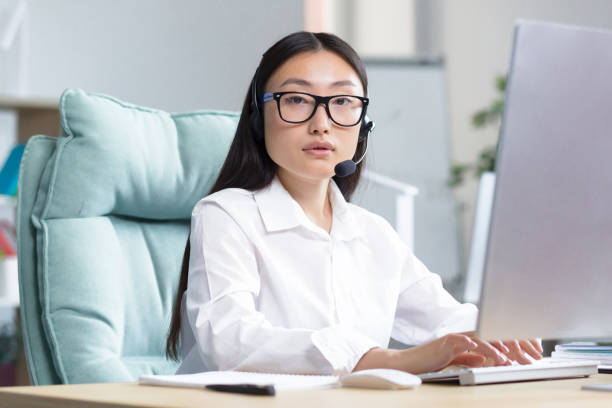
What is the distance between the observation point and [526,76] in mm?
701

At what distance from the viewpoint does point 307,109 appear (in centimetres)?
129

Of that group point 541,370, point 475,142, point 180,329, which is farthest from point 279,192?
point 475,142

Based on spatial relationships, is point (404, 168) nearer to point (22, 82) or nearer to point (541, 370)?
point (22, 82)

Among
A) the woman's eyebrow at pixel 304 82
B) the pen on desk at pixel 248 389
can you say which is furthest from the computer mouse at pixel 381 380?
the woman's eyebrow at pixel 304 82

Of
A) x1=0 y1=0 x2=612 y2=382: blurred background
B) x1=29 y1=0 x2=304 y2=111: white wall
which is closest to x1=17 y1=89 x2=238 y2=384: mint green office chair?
x1=0 y1=0 x2=612 y2=382: blurred background

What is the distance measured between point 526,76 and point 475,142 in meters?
3.78

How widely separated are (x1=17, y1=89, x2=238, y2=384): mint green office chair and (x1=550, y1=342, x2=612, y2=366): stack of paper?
72 centimetres

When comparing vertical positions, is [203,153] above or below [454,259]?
above

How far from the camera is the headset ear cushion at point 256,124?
53.1 inches

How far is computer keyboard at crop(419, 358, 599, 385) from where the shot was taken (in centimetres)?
88

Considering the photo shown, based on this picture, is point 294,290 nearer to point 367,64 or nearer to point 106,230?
point 106,230

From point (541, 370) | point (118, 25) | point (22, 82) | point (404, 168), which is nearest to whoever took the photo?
point (541, 370)

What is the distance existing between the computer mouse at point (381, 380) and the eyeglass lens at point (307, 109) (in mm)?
542

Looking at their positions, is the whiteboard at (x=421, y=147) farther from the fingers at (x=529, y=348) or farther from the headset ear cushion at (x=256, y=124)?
the fingers at (x=529, y=348)
